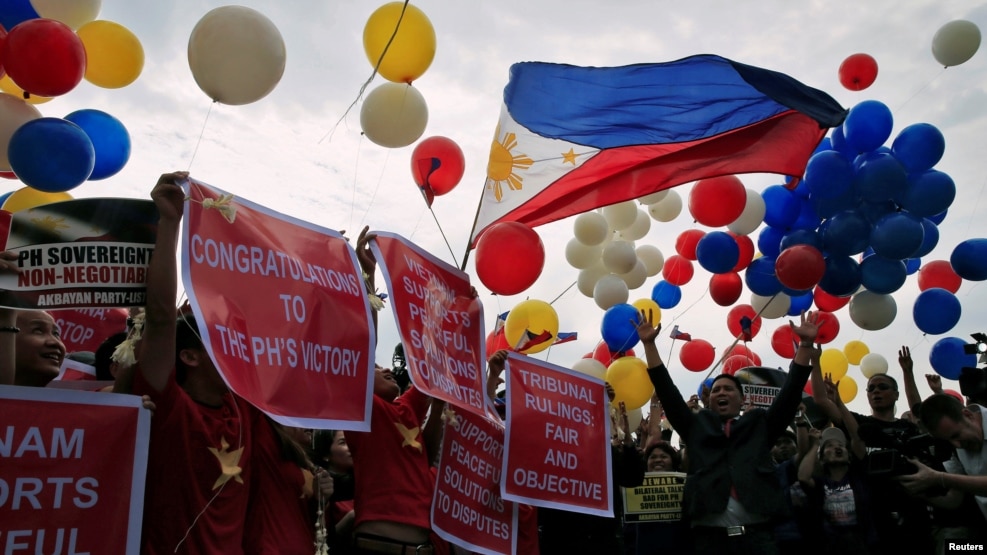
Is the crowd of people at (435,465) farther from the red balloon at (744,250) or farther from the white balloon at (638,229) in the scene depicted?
the white balloon at (638,229)

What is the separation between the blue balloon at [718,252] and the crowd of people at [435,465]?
80.2 inches

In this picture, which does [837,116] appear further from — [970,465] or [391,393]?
[391,393]

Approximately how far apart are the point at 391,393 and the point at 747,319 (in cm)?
571

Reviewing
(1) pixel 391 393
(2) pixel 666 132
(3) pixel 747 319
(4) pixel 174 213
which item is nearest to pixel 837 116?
(2) pixel 666 132

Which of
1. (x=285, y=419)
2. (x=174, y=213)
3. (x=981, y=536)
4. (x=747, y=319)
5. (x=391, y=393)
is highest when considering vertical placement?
(x=747, y=319)

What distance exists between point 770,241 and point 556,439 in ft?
14.0

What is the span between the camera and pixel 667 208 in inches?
368

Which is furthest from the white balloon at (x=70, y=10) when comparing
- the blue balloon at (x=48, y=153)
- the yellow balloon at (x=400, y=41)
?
the yellow balloon at (x=400, y=41)

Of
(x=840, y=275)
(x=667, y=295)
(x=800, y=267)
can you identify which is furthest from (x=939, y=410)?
(x=667, y=295)

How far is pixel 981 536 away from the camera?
4.75 metres

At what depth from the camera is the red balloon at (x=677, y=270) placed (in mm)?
9461

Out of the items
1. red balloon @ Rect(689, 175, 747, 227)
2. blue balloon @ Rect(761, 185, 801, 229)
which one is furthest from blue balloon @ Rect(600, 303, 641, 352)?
blue balloon @ Rect(761, 185, 801, 229)

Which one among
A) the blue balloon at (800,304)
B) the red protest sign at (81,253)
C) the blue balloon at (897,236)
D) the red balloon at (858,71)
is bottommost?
the red protest sign at (81,253)

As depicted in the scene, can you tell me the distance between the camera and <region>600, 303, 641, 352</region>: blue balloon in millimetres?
7945
